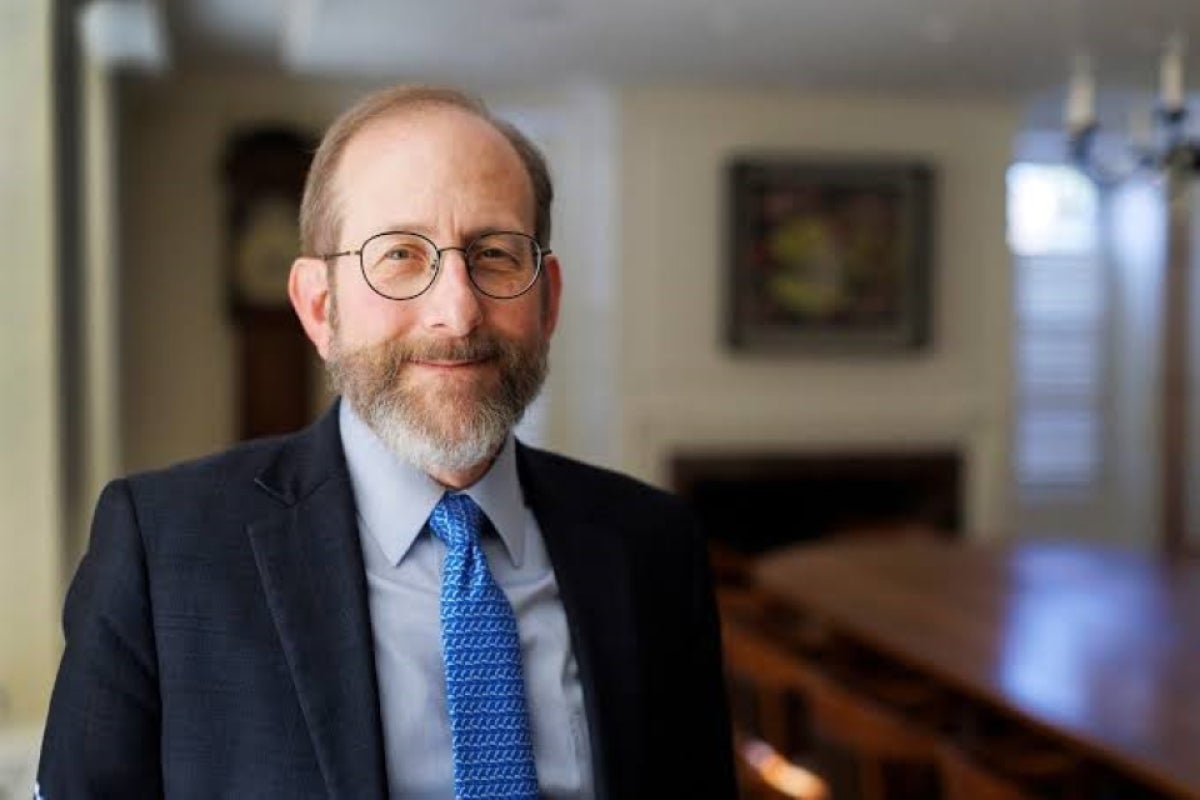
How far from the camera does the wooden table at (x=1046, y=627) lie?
8.77 ft

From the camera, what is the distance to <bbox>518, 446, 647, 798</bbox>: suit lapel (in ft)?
3.58

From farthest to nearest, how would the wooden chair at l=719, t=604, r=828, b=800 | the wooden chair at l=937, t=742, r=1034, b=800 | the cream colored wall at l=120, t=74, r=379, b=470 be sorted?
1. the cream colored wall at l=120, t=74, r=379, b=470
2. the wooden chair at l=719, t=604, r=828, b=800
3. the wooden chair at l=937, t=742, r=1034, b=800

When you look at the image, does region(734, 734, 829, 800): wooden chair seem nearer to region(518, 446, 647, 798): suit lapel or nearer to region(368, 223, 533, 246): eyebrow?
region(518, 446, 647, 798): suit lapel

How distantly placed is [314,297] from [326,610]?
260mm

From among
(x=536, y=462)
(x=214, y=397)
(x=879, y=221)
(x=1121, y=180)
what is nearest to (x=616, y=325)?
(x=879, y=221)

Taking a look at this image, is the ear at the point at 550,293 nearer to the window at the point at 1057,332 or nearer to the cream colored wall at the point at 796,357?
the cream colored wall at the point at 796,357

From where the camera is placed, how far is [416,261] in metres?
1.04

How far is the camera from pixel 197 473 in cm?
109

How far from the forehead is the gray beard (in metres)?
0.10

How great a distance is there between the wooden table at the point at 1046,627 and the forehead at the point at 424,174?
1854mm

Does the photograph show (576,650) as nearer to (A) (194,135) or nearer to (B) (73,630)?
(B) (73,630)

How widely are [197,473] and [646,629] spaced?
0.40 m

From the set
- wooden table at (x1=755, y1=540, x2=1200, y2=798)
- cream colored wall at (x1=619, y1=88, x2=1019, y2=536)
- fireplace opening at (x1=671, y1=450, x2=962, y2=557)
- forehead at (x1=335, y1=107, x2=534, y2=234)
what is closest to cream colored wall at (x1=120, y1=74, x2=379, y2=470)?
cream colored wall at (x1=619, y1=88, x2=1019, y2=536)

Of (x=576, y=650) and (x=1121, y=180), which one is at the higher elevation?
(x=1121, y=180)
